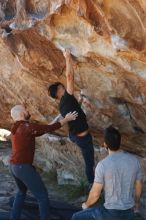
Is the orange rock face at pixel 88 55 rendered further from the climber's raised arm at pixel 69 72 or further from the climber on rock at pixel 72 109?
the climber on rock at pixel 72 109

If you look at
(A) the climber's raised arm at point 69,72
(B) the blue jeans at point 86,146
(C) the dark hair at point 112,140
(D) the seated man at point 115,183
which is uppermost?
(A) the climber's raised arm at point 69,72

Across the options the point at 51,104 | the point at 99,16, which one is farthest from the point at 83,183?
the point at 99,16

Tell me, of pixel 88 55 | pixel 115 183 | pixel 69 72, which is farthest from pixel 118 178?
pixel 88 55

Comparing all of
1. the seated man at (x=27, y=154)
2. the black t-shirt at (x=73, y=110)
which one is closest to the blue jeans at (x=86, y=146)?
the black t-shirt at (x=73, y=110)

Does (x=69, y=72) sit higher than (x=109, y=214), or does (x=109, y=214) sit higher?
(x=69, y=72)

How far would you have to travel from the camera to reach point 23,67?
7.73m

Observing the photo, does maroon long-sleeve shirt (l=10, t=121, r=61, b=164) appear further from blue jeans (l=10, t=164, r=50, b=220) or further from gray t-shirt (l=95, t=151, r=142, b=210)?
gray t-shirt (l=95, t=151, r=142, b=210)

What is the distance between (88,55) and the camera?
6.64 meters

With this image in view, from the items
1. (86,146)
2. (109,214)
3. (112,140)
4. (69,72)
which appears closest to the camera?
(112,140)

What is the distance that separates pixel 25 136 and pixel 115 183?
1.35 metres

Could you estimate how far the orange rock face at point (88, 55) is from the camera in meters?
6.01

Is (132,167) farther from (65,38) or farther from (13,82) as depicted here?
(13,82)

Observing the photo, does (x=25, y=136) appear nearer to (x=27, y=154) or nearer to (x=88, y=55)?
(x=27, y=154)

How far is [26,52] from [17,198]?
1.91 metres
